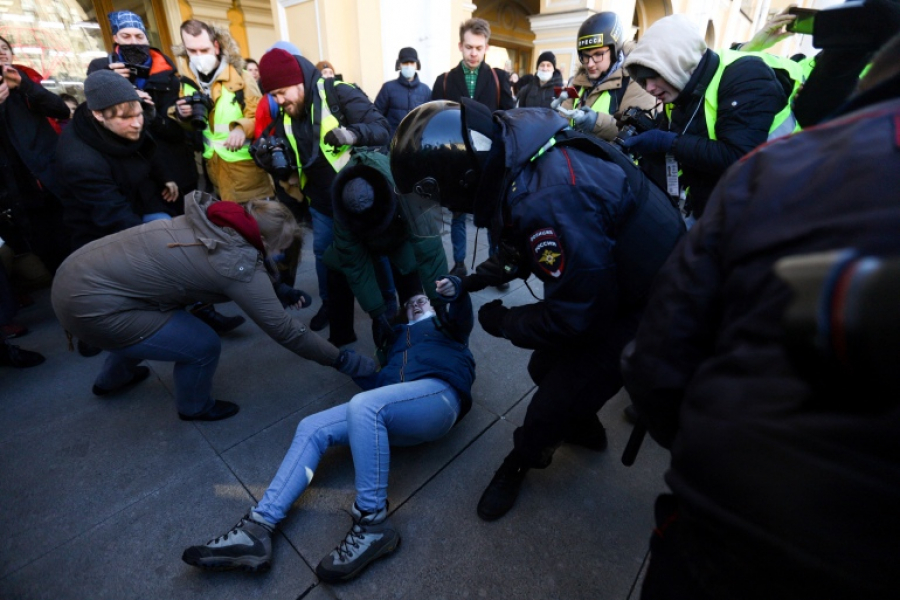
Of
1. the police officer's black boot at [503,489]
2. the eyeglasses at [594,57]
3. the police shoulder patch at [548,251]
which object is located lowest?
the police officer's black boot at [503,489]

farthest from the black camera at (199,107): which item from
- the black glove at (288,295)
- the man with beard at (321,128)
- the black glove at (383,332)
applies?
the black glove at (383,332)

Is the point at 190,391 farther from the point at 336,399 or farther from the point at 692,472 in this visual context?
the point at 692,472

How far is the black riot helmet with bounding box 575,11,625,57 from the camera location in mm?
3070

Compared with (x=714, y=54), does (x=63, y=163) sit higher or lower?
lower

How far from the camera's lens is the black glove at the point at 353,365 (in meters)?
2.02

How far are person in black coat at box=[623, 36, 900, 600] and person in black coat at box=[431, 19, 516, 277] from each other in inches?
128

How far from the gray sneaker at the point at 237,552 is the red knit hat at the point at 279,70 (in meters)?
2.38

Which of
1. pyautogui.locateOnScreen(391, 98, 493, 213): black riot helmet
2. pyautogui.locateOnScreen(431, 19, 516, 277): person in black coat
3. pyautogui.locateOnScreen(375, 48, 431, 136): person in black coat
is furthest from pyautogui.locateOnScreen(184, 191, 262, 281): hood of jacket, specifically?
pyautogui.locateOnScreen(375, 48, 431, 136): person in black coat

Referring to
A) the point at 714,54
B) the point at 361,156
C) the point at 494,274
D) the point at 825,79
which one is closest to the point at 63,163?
the point at 361,156

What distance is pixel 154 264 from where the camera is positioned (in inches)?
72.1

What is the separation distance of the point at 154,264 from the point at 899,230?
7.31 ft

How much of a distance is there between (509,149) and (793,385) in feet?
3.30

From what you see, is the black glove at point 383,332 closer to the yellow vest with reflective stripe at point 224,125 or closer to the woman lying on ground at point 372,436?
the woman lying on ground at point 372,436

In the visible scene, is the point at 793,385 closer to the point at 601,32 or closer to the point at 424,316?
the point at 424,316
